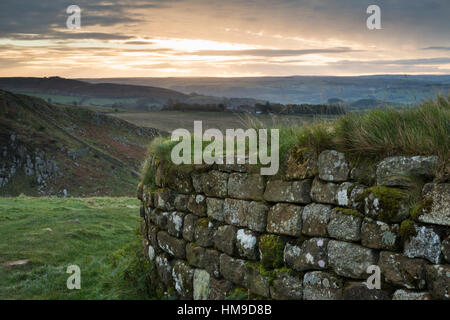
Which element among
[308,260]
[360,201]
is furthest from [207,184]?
[360,201]

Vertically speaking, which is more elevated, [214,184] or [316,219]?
[214,184]

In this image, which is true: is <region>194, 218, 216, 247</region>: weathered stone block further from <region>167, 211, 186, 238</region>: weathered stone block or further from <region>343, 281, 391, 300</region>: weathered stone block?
<region>343, 281, 391, 300</region>: weathered stone block

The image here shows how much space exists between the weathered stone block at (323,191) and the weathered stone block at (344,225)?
150 mm

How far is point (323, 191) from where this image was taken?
4664mm

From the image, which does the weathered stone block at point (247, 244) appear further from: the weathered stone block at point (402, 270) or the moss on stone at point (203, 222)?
the weathered stone block at point (402, 270)

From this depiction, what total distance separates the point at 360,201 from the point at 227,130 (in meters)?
2.72

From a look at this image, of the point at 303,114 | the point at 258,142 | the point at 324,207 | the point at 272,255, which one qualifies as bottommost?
the point at 272,255

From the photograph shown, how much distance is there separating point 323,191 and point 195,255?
92.3 inches

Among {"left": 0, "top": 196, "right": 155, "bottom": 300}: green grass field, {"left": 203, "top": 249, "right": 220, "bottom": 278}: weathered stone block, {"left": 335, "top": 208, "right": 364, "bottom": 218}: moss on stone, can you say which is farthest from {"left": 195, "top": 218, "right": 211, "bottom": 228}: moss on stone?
{"left": 335, "top": 208, "right": 364, "bottom": 218}: moss on stone

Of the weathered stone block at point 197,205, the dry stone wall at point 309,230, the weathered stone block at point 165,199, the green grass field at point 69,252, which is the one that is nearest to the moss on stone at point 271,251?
the dry stone wall at point 309,230

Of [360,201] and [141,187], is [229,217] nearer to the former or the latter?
[360,201]

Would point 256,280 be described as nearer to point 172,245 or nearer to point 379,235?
point 379,235

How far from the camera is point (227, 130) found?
21.4 ft

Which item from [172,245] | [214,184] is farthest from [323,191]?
[172,245]
